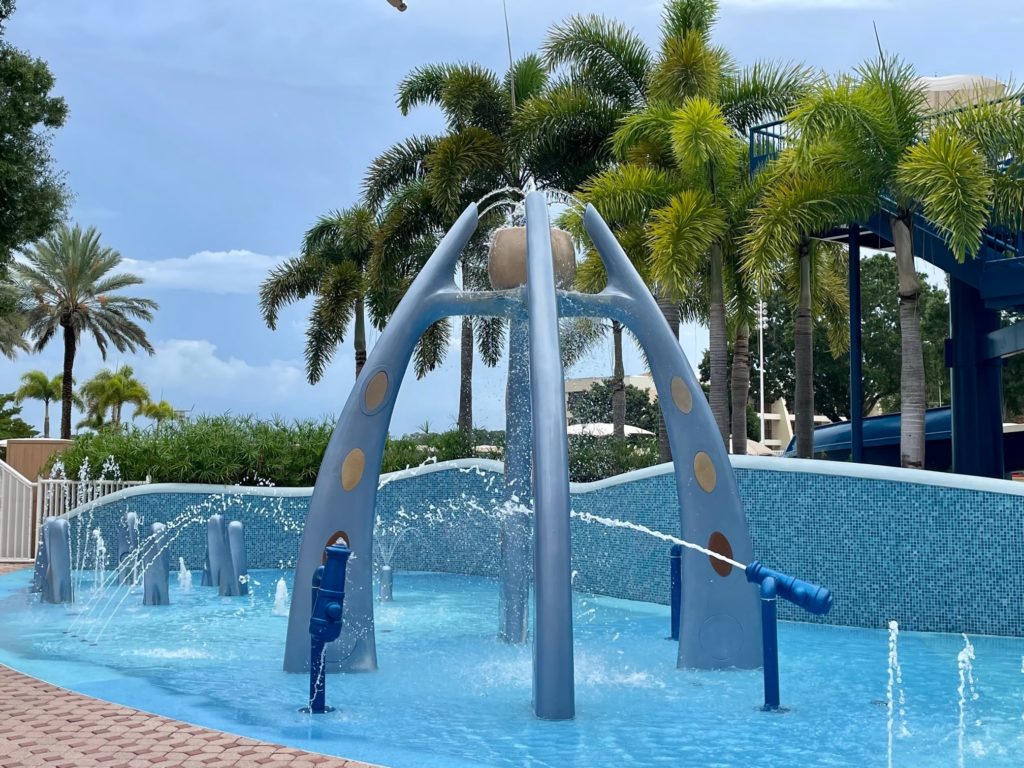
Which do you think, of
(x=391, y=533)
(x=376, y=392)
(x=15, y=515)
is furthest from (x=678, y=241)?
(x=15, y=515)

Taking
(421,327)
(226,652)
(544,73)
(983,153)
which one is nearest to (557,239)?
(421,327)

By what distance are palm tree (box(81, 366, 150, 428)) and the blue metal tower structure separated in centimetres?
5120

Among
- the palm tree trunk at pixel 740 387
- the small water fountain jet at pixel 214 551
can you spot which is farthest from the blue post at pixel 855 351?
the small water fountain jet at pixel 214 551

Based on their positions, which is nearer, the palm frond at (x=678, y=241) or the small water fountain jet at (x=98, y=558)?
the palm frond at (x=678, y=241)

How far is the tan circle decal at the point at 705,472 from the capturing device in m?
8.09

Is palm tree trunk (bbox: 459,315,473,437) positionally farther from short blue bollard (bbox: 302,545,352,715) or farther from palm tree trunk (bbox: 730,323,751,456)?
short blue bollard (bbox: 302,545,352,715)

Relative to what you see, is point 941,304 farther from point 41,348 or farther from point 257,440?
point 41,348

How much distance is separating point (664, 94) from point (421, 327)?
11830 mm

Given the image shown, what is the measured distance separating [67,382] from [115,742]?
111 feet

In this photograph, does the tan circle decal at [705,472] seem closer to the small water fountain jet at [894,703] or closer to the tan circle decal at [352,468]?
the small water fountain jet at [894,703]

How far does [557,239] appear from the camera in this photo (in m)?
8.50

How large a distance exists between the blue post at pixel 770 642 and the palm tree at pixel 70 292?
33.3 meters

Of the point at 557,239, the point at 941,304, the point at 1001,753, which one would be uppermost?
the point at 941,304

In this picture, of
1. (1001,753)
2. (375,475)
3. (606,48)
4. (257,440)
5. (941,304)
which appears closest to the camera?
(1001,753)
